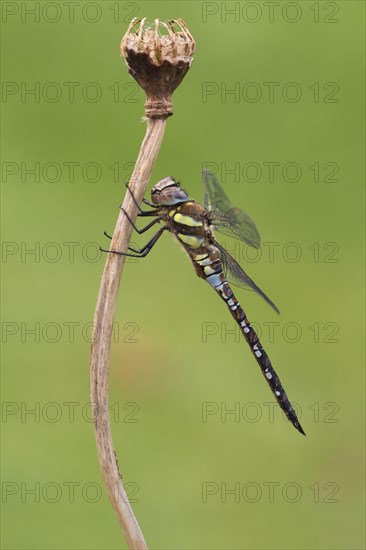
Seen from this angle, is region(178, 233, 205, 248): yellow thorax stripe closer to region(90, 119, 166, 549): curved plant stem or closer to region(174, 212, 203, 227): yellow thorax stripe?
region(174, 212, 203, 227): yellow thorax stripe

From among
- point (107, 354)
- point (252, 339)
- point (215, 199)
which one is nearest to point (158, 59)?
point (107, 354)

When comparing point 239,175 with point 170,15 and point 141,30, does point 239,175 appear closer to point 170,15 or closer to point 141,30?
point 170,15

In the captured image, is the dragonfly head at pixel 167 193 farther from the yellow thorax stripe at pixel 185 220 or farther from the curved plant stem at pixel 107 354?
the curved plant stem at pixel 107 354

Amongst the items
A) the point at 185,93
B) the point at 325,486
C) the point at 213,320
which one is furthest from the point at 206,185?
the point at 185,93

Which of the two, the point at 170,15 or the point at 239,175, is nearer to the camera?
the point at 239,175

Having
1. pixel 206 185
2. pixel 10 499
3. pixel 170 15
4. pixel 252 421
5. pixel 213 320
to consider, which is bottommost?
pixel 10 499

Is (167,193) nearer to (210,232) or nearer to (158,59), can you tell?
(210,232)
